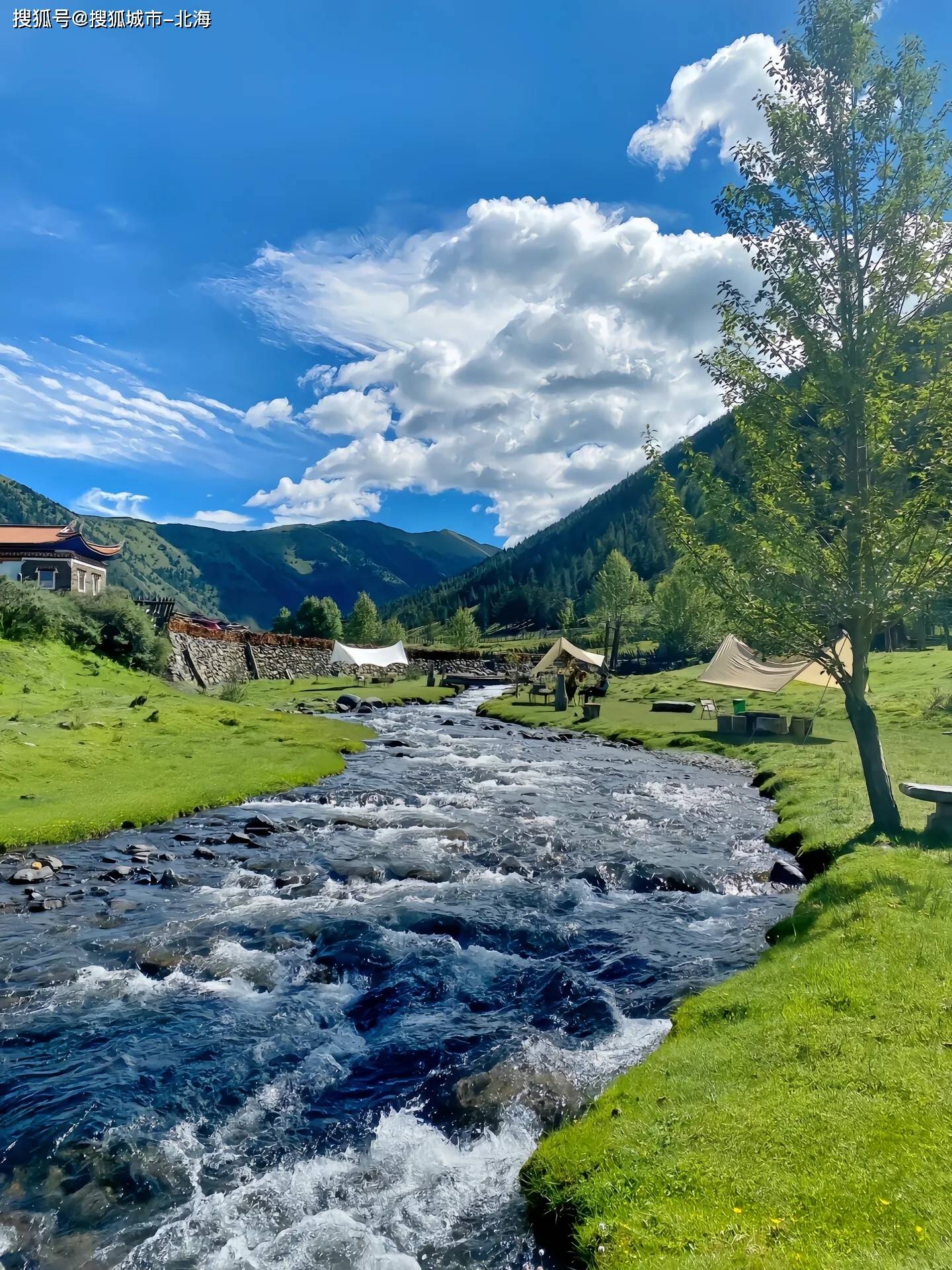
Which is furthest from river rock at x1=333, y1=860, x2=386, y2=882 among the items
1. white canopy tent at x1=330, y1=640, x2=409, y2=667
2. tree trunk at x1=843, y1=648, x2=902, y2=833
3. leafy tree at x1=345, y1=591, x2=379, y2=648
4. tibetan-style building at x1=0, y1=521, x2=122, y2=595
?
leafy tree at x1=345, y1=591, x2=379, y2=648

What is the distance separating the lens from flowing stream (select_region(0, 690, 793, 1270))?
7.09 meters

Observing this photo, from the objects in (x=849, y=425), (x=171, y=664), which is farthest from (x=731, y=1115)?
(x=171, y=664)

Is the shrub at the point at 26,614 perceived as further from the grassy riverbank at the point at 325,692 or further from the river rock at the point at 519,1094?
the river rock at the point at 519,1094

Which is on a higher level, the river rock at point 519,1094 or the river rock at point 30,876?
the river rock at point 30,876

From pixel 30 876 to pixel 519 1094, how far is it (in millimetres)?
13678

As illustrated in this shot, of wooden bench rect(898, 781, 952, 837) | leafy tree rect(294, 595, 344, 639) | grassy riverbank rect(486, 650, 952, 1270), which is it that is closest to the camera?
grassy riverbank rect(486, 650, 952, 1270)

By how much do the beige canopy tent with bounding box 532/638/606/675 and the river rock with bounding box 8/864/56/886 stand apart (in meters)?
55.7

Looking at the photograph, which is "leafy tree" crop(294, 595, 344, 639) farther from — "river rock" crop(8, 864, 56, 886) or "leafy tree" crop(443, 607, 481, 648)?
"river rock" crop(8, 864, 56, 886)

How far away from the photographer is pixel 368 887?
16906 mm

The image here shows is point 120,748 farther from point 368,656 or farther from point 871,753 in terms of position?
point 368,656

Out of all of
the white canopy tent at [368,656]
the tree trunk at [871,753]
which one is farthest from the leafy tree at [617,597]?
the tree trunk at [871,753]

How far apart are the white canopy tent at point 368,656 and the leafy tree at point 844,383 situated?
246ft

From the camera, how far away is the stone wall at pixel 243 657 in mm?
70688

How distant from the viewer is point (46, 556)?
231ft
